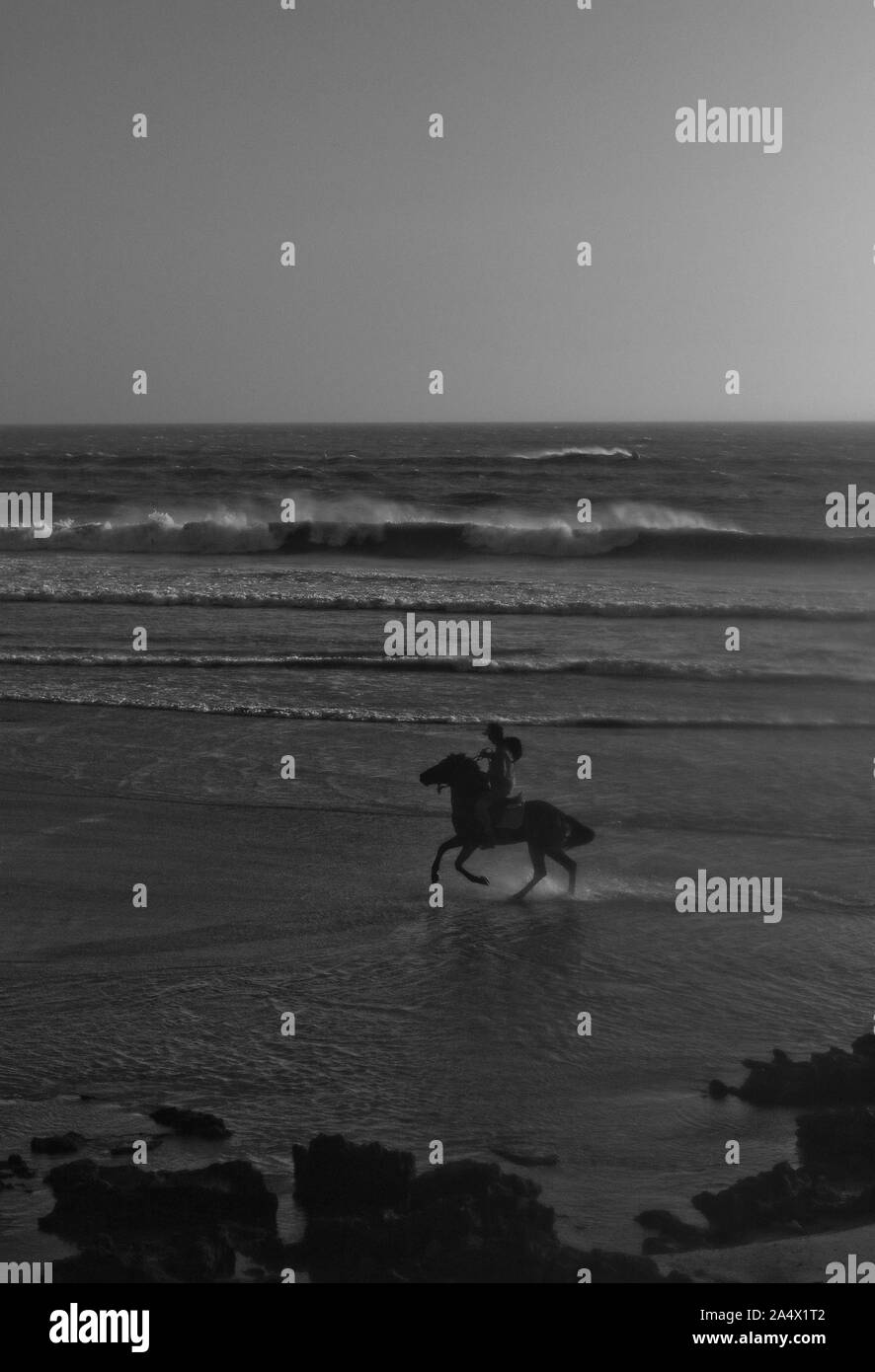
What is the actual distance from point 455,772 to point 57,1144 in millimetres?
4299

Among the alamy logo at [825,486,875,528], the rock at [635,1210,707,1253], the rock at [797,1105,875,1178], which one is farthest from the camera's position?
the alamy logo at [825,486,875,528]

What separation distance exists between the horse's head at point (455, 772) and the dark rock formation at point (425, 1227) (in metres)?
4.17

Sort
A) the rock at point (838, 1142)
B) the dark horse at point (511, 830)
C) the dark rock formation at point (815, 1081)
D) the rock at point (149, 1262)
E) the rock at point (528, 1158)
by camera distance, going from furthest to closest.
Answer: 1. the dark horse at point (511, 830)
2. the dark rock formation at point (815, 1081)
3. the rock at point (528, 1158)
4. the rock at point (838, 1142)
5. the rock at point (149, 1262)

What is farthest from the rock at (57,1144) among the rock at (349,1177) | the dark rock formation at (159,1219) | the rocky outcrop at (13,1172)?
the rock at (349,1177)

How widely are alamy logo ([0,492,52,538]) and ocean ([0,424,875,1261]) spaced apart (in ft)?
46.6

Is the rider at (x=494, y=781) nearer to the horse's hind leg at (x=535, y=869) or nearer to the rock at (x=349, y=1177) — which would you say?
the horse's hind leg at (x=535, y=869)

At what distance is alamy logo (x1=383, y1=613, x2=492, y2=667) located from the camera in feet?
64.6

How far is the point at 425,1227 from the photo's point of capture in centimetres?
515

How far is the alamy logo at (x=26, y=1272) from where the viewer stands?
501 centimetres

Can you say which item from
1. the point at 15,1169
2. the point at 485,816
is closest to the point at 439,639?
the point at 485,816

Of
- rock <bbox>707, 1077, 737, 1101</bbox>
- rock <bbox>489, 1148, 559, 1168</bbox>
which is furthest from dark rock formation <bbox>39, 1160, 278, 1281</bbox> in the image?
rock <bbox>707, 1077, 737, 1101</bbox>

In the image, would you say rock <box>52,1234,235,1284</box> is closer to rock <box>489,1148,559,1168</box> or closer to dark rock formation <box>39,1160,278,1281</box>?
dark rock formation <box>39,1160,278,1281</box>

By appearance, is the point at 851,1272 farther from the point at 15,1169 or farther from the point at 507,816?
the point at 507,816
